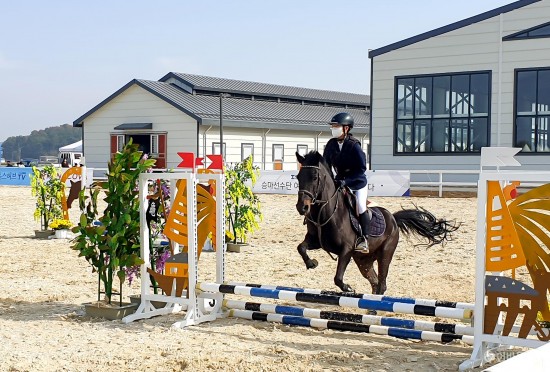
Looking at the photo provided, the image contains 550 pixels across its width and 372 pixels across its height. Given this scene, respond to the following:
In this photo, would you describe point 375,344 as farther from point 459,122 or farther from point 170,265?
point 459,122

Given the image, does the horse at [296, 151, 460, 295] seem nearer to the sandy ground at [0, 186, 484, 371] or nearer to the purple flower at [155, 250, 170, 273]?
the sandy ground at [0, 186, 484, 371]

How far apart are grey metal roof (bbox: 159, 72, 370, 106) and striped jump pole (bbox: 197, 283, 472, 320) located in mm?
29669

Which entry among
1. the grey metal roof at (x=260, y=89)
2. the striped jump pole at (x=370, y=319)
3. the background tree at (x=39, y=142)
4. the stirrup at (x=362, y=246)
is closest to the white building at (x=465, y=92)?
the grey metal roof at (x=260, y=89)

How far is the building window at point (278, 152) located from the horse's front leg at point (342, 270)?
27.5 m

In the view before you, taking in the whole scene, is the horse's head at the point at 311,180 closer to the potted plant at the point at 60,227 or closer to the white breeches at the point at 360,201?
the white breeches at the point at 360,201

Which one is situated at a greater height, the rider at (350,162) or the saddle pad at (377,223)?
the rider at (350,162)

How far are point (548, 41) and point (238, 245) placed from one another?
13.2 m

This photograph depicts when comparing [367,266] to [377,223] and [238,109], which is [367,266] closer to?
[377,223]

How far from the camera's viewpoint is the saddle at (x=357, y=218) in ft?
24.9

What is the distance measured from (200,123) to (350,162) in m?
24.2

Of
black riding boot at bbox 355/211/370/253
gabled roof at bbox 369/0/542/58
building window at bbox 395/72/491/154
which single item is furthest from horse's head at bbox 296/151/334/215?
gabled roof at bbox 369/0/542/58

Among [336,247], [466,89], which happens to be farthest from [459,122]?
[336,247]

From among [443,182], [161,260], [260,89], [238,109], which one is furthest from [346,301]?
[260,89]

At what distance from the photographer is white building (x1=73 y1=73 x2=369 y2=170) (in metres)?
32.3
